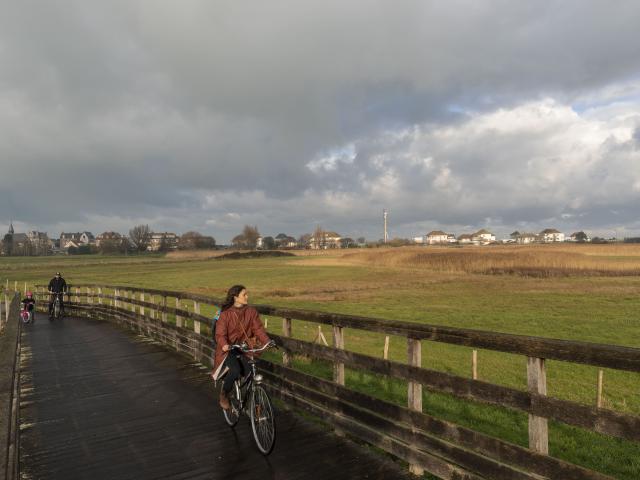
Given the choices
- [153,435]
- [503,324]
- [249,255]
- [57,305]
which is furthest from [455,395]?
[249,255]

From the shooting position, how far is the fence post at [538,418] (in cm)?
367

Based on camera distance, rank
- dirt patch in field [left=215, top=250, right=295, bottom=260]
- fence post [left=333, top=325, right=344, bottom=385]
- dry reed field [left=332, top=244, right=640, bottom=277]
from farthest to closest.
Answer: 1. dirt patch in field [left=215, top=250, right=295, bottom=260]
2. dry reed field [left=332, top=244, right=640, bottom=277]
3. fence post [left=333, top=325, right=344, bottom=385]

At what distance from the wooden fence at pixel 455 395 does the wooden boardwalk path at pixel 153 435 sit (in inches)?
12.3

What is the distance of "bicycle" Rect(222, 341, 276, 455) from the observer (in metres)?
5.45

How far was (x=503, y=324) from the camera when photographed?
896 inches

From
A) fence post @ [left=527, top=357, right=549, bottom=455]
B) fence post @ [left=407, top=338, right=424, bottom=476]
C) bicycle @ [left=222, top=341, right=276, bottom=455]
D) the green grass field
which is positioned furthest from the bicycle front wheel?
the green grass field

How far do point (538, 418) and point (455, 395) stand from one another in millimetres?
707

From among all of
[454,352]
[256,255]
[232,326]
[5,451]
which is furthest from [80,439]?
[256,255]

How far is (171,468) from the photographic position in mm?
5238

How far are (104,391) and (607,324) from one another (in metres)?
21.8

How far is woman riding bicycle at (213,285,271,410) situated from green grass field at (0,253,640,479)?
4.99m

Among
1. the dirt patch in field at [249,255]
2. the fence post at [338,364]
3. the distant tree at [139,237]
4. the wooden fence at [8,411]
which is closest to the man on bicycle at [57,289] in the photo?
the wooden fence at [8,411]

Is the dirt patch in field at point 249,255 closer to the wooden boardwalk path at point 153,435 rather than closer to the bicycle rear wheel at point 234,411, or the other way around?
the wooden boardwalk path at point 153,435

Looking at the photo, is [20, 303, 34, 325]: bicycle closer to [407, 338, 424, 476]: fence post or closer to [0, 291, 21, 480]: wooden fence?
[0, 291, 21, 480]: wooden fence
